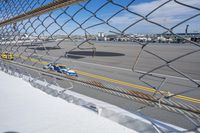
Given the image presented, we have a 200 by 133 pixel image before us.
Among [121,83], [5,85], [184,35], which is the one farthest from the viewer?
[121,83]

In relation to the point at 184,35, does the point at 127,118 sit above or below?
below

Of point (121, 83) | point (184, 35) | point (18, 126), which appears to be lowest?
point (121, 83)

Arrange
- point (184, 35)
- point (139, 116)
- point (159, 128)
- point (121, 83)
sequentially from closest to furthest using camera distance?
point (184, 35)
point (159, 128)
point (139, 116)
point (121, 83)

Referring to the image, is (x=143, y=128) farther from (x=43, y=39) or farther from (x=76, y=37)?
(x=43, y=39)

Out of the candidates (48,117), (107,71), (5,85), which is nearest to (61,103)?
(48,117)

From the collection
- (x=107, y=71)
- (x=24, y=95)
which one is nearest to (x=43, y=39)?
(x=24, y=95)

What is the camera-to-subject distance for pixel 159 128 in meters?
0.92

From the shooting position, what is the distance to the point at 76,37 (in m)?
1.52

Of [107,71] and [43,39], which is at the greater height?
[43,39]

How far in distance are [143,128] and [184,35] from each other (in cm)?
43

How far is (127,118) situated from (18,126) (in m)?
0.51

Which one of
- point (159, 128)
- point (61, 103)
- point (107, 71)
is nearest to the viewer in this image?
point (159, 128)

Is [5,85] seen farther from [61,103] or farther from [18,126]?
[18,126]

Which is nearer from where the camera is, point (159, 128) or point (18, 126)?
point (159, 128)
